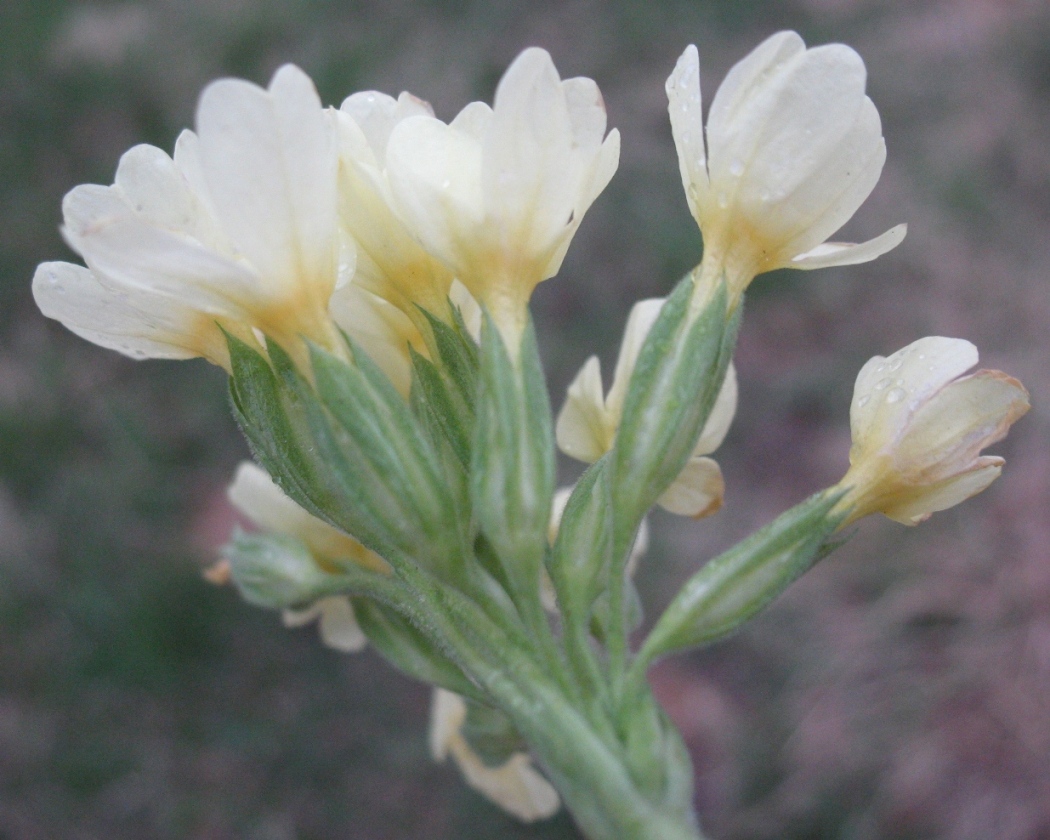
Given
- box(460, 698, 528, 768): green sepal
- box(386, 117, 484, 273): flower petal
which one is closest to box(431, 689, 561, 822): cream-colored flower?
box(460, 698, 528, 768): green sepal

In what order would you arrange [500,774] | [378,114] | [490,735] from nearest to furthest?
[378,114]
[490,735]
[500,774]

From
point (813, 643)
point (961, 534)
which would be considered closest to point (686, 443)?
point (813, 643)

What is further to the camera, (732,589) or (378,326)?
(378,326)

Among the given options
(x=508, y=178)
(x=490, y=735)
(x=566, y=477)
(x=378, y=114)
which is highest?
(x=378, y=114)

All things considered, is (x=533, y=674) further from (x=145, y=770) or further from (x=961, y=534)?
(x=961, y=534)

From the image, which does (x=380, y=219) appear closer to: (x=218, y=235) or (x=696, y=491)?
(x=218, y=235)

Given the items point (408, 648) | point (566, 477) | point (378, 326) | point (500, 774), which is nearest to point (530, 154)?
point (378, 326)
